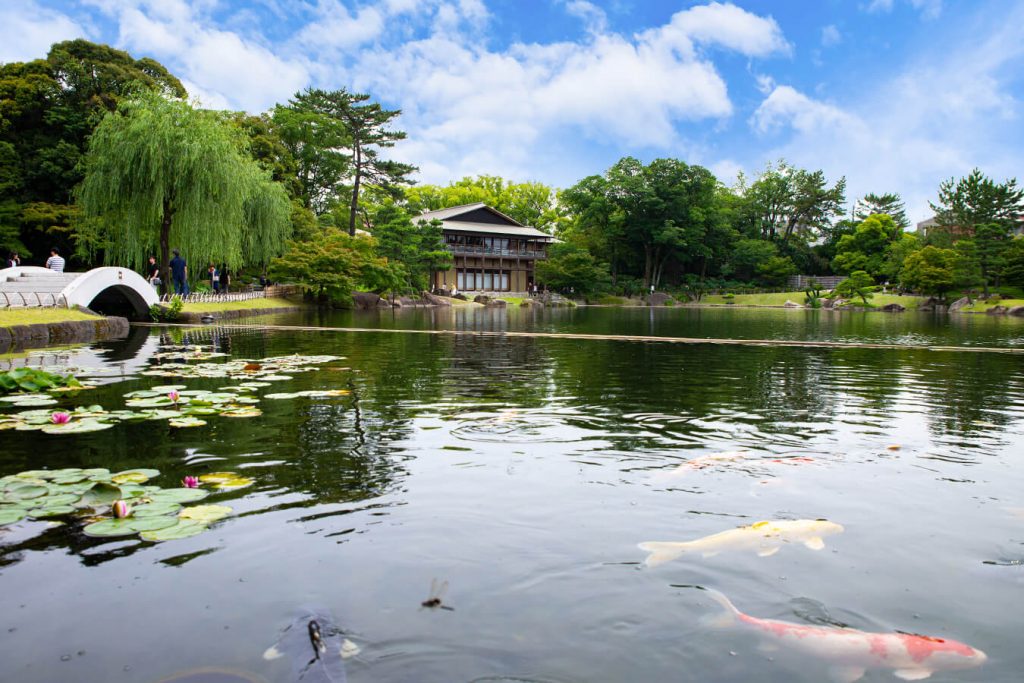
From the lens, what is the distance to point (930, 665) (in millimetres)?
2221

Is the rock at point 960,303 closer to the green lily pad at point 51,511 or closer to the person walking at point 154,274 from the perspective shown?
the person walking at point 154,274

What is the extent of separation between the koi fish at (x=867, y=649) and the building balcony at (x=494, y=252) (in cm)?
4676

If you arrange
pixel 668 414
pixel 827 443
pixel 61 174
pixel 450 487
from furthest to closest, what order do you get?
pixel 61 174 → pixel 668 414 → pixel 827 443 → pixel 450 487

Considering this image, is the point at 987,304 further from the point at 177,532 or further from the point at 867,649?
the point at 177,532

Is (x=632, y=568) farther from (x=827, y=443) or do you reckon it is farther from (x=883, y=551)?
(x=827, y=443)

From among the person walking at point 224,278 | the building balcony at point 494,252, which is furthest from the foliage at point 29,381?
the building balcony at point 494,252

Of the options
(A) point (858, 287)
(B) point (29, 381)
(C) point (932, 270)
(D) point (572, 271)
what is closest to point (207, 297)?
(B) point (29, 381)

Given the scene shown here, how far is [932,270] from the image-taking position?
136ft

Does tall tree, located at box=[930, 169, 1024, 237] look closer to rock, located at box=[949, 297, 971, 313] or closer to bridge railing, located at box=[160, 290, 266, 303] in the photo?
rock, located at box=[949, 297, 971, 313]

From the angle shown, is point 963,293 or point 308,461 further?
point 963,293

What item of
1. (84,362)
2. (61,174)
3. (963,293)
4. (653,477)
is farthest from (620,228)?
(653,477)

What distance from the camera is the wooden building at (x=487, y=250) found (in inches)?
1955

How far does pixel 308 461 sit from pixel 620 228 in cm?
5153

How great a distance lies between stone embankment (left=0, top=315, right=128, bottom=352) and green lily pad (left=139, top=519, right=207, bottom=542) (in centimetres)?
1059
